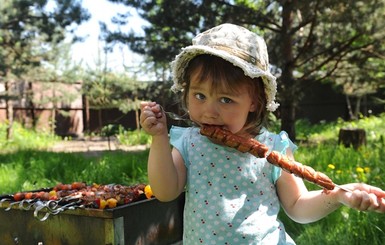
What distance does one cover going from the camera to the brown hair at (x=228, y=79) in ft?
4.69

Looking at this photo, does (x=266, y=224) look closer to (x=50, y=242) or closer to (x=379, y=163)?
(x=50, y=242)

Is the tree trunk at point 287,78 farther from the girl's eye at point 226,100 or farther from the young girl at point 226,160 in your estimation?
the girl's eye at point 226,100

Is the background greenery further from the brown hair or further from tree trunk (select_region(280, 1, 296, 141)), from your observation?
tree trunk (select_region(280, 1, 296, 141))

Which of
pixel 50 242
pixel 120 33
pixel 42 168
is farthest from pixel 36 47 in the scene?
pixel 50 242

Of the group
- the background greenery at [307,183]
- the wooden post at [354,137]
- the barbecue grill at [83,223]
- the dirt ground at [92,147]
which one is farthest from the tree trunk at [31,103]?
→ the barbecue grill at [83,223]

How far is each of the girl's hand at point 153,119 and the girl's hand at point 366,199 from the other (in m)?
0.57

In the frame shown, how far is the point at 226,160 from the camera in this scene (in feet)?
5.00

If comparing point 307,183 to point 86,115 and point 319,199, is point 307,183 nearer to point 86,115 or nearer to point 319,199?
point 319,199

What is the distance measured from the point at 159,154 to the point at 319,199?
533 millimetres

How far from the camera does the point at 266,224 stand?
1477mm

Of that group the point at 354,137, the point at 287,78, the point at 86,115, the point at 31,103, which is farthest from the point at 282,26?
the point at 86,115

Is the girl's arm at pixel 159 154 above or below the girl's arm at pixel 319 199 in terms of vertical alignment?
above

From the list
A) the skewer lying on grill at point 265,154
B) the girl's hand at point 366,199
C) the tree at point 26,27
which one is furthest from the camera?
the tree at point 26,27

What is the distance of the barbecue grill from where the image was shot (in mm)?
1956
